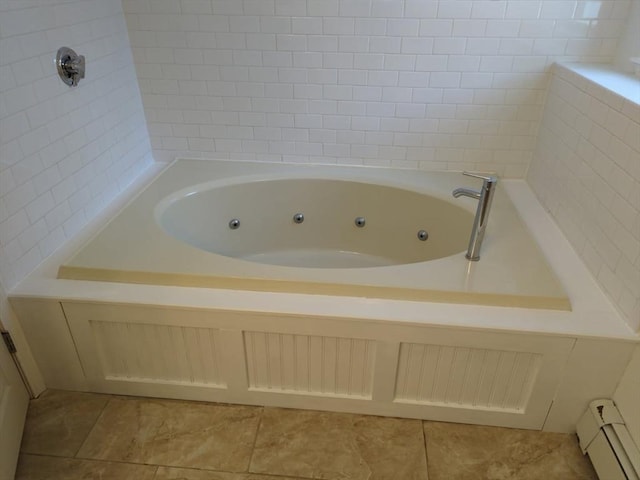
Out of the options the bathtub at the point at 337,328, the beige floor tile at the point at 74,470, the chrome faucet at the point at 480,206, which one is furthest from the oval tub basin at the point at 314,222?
the beige floor tile at the point at 74,470

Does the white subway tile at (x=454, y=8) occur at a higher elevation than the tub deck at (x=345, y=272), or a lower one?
higher

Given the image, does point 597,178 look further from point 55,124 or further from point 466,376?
point 55,124

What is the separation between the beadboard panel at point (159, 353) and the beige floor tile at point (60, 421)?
13 centimetres

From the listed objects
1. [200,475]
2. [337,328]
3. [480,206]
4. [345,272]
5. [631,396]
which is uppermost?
[480,206]

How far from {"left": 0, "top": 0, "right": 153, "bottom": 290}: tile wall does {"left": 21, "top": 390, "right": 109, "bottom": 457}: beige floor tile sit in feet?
1.59

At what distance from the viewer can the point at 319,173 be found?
2.32 meters

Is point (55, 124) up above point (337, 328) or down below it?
above

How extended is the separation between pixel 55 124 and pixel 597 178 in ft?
6.30

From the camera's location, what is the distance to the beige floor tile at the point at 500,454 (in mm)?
1502

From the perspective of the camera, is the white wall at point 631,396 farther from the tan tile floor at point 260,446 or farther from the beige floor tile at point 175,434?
the beige floor tile at point 175,434

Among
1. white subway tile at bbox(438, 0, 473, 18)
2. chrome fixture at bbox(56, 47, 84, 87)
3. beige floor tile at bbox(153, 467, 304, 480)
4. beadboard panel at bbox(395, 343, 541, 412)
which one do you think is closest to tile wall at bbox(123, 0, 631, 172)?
white subway tile at bbox(438, 0, 473, 18)

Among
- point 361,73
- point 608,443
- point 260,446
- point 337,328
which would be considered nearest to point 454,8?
point 361,73

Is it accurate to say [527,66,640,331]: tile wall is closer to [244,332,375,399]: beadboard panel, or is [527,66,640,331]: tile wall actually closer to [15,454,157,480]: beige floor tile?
[244,332,375,399]: beadboard panel

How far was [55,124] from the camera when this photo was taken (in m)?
Answer: 1.70
